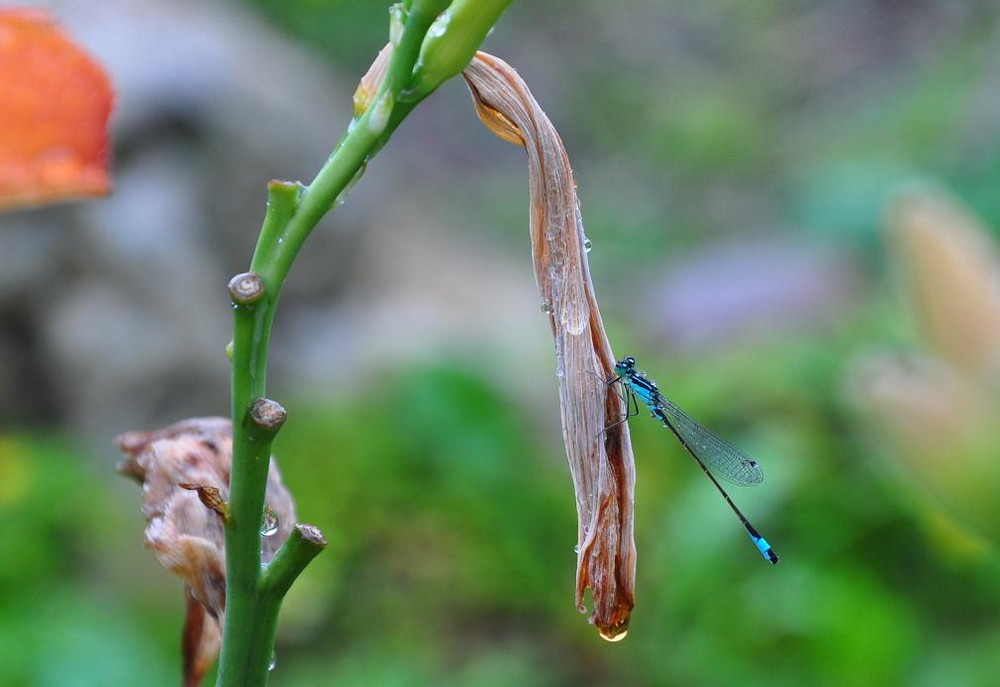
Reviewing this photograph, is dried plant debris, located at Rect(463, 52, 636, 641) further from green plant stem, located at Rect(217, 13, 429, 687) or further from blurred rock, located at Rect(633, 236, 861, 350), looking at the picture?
blurred rock, located at Rect(633, 236, 861, 350)

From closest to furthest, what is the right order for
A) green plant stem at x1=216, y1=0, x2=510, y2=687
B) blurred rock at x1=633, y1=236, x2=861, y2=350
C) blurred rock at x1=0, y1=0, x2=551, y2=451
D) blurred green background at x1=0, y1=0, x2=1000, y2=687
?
green plant stem at x1=216, y1=0, x2=510, y2=687 < blurred green background at x1=0, y1=0, x2=1000, y2=687 < blurred rock at x1=0, y1=0, x2=551, y2=451 < blurred rock at x1=633, y1=236, x2=861, y2=350

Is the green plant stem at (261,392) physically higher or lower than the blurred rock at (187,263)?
higher

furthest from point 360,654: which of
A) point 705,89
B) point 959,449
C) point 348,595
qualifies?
point 705,89

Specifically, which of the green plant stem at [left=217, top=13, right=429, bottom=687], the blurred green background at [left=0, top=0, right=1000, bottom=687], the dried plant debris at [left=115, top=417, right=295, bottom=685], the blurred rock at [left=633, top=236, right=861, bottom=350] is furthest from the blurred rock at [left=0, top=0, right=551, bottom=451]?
the green plant stem at [left=217, top=13, right=429, bottom=687]

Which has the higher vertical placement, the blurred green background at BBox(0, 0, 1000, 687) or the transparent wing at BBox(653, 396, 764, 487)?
the transparent wing at BBox(653, 396, 764, 487)

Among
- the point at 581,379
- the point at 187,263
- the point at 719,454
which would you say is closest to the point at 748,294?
the point at 187,263

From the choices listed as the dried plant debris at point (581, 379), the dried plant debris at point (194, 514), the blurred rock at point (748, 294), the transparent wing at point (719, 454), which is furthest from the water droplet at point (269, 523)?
the blurred rock at point (748, 294)

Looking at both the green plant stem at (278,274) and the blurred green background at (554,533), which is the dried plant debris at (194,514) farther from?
the blurred green background at (554,533)
